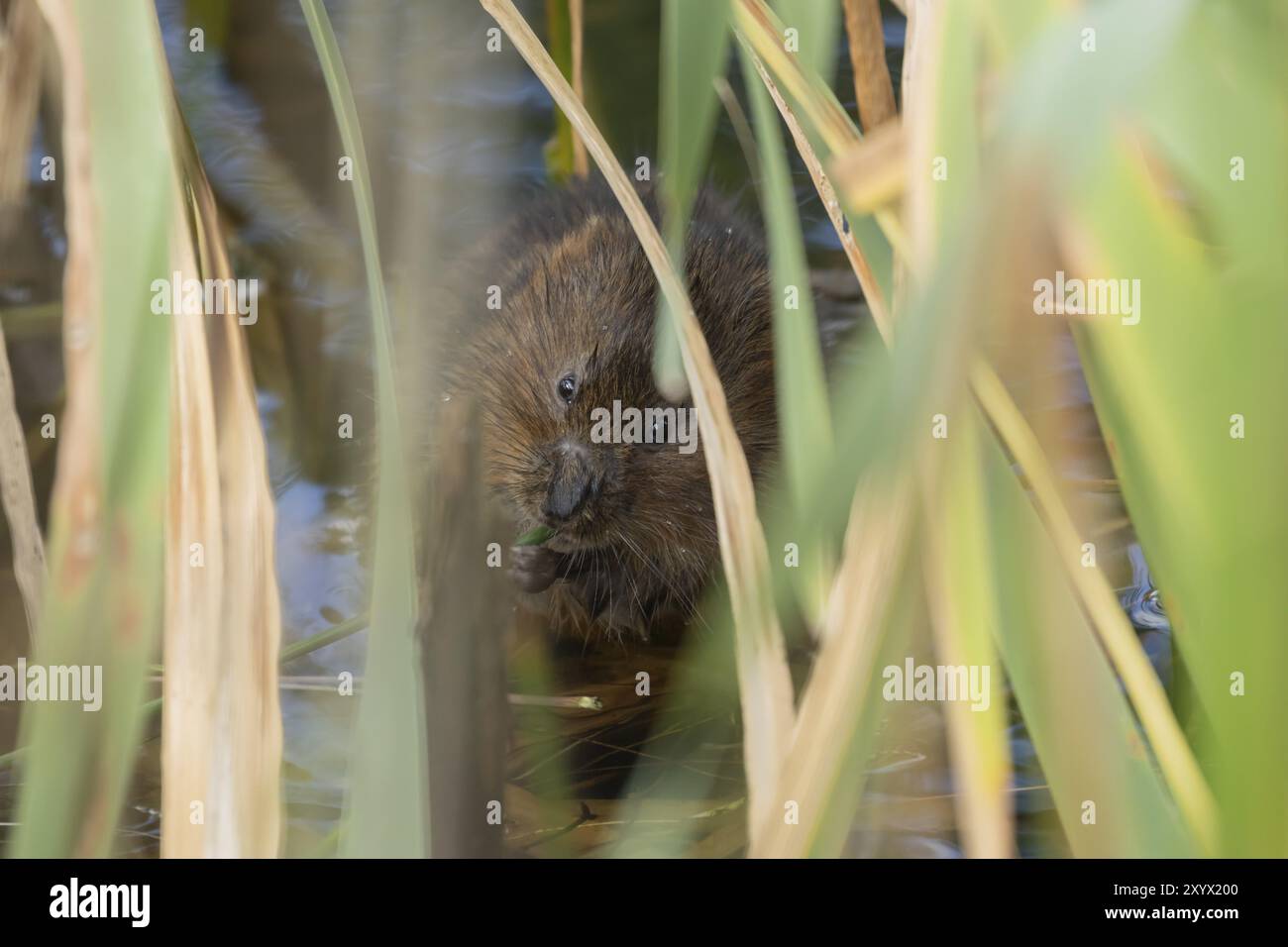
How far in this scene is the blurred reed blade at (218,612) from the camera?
1205 millimetres

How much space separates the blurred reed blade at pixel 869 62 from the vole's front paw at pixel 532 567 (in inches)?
43.8

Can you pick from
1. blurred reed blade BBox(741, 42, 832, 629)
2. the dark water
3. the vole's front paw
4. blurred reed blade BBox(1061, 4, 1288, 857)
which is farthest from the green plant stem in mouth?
blurred reed blade BBox(1061, 4, 1288, 857)

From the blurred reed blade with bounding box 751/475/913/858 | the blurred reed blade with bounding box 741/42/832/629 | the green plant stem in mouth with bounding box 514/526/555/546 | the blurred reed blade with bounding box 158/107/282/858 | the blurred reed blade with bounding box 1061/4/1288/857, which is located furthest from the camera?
the green plant stem in mouth with bounding box 514/526/555/546

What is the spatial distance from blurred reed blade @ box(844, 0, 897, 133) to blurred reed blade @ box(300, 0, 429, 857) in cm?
133

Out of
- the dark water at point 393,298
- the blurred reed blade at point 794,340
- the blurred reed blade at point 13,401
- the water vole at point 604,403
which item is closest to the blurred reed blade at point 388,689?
the dark water at point 393,298

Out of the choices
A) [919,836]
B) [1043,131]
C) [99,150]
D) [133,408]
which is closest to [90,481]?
[133,408]

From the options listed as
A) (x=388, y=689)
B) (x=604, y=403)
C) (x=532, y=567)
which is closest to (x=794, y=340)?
(x=388, y=689)

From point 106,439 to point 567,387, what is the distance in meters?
1.25

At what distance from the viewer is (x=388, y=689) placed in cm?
108

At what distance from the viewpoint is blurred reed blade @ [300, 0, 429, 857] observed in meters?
1.08

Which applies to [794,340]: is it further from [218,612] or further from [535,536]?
[535,536]

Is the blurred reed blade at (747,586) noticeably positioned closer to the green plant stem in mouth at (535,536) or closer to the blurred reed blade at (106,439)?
the blurred reed blade at (106,439)

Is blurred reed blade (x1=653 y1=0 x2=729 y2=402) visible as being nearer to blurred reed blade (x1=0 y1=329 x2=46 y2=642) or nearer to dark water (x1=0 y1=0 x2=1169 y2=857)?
dark water (x1=0 y1=0 x2=1169 y2=857)
